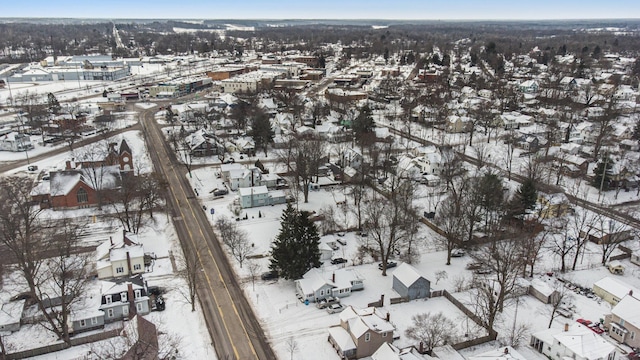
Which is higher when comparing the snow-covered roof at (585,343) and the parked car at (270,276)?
the snow-covered roof at (585,343)

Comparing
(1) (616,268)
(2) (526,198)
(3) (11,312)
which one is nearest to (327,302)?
(3) (11,312)

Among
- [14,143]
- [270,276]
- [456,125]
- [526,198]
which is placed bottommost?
[270,276]

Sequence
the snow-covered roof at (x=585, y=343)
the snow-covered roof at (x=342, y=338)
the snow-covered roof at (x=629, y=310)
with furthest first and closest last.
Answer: the snow-covered roof at (x=629, y=310)
the snow-covered roof at (x=342, y=338)
the snow-covered roof at (x=585, y=343)

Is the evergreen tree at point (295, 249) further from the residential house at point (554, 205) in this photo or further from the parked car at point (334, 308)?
the residential house at point (554, 205)

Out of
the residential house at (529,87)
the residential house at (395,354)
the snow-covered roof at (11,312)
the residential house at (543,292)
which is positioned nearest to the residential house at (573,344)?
the residential house at (543,292)

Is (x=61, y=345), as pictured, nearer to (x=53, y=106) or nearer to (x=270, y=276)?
(x=270, y=276)

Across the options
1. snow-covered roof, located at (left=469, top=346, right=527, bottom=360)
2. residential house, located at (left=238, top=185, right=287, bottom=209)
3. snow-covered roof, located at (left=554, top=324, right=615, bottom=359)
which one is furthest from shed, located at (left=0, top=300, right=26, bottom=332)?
snow-covered roof, located at (left=554, top=324, right=615, bottom=359)
